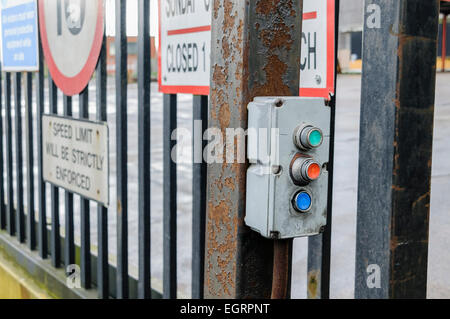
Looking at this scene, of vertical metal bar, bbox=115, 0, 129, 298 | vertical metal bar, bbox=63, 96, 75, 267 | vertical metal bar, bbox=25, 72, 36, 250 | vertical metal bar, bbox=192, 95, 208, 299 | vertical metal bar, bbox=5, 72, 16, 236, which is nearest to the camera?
vertical metal bar, bbox=192, 95, 208, 299

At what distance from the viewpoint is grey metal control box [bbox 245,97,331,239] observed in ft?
3.47

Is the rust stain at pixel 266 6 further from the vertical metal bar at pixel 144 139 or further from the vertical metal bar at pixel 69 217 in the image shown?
the vertical metal bar at pixel 69 217

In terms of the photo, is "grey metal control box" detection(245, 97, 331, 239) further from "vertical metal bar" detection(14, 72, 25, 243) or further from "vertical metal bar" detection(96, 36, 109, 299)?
"vertical metal bar" detection(14, 72, 25, 243)

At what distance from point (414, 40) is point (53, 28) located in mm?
1967

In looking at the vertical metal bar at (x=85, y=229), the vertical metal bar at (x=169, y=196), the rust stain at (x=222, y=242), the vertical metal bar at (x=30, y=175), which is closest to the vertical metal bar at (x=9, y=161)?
the vertical metal bar at (x=30, y=175)

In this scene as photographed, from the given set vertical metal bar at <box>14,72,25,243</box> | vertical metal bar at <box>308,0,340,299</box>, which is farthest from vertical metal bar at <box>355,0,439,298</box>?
vertical metal bar at <box>14,72,25,243</box>

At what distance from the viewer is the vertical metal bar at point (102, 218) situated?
2.43 m

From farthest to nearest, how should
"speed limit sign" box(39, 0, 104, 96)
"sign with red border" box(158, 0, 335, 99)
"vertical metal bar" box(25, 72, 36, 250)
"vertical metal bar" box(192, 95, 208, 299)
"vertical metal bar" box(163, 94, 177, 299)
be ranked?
"vertical metal bar" box(25, 72, 36, 250) → "speed limit sign" box(39, 0, 104, 96) → "vertical metal bar" box(163, 94, 177, 299) → "vertical metal bar" box(192, 95, 208, 299) → "sign with red border" box(158, 0, 335, 99)

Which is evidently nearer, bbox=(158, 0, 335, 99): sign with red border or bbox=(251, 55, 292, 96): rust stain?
bbox=(251, 55, 292, 96): rust stain

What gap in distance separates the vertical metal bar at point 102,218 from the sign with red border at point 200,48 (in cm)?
41

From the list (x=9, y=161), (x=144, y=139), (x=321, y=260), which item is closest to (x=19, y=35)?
(x=9, y=161)

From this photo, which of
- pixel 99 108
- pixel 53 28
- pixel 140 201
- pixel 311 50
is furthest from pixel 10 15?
pixel 311 50

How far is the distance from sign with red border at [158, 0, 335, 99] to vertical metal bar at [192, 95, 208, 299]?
65mm
